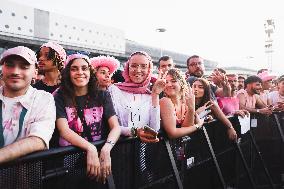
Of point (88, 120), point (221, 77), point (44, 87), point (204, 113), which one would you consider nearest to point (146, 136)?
point (88, 120)

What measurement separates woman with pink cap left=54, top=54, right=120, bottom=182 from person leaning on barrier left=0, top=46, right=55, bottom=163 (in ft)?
0.64

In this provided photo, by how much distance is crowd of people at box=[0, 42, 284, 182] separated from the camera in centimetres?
224

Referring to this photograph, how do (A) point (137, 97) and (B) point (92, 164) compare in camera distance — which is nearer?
(B) point (92, 164)

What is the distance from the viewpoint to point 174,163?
121 inches

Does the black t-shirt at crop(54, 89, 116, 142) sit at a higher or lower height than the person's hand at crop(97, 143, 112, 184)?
higher

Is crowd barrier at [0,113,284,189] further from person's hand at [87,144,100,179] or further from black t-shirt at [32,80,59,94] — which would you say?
black t-shirt at [32,80,59,94]

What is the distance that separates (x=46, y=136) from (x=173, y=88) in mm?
1818

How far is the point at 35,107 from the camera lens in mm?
2330

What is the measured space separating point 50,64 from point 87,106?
1.05m

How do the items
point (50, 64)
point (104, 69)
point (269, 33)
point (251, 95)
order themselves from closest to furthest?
point (50, 64), point (104, 69), point (251, 95), point (269, 33)

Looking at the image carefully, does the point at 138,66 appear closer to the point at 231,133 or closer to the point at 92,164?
the point at 92,164

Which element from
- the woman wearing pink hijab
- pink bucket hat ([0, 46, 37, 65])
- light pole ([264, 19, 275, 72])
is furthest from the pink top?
light pole ([264, 19, 275, 72])

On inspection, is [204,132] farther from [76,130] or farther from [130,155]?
[76,130]

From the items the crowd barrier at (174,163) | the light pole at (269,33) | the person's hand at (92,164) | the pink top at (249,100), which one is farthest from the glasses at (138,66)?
the light pole at (269,33)
